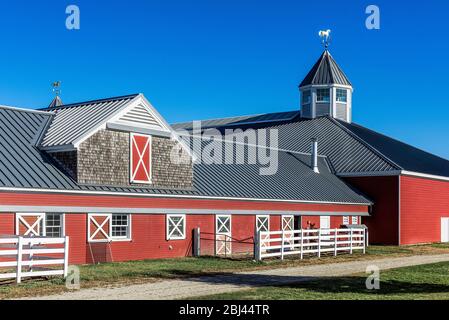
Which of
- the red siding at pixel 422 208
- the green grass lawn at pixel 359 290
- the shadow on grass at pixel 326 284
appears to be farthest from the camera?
the red siding at pixel 422 208

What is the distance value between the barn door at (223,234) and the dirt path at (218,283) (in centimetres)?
679

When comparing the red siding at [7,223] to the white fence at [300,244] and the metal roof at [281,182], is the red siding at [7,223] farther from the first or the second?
the metal roof at [281,182]

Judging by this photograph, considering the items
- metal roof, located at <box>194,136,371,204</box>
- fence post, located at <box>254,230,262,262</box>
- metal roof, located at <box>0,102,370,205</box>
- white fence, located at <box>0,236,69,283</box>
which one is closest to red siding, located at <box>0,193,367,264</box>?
metal roof, located at <box>0,102,370,205</box>

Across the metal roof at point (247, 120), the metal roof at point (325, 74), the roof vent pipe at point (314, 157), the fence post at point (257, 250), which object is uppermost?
the metal roof at point (325, 74)

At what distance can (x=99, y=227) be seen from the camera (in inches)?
1067

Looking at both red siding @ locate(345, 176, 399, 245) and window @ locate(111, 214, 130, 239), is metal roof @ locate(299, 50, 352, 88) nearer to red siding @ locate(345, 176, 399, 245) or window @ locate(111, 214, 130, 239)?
red siding @ locate(345, 176, 399, 245)

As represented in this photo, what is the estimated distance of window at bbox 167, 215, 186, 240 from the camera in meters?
30.4

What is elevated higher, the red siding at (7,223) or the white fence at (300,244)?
the red siding at (7,223)

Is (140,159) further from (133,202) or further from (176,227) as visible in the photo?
(176,227)

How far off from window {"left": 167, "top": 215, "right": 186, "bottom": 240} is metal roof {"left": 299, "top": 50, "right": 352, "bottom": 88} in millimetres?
30133

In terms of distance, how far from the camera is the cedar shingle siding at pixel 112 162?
27297mm

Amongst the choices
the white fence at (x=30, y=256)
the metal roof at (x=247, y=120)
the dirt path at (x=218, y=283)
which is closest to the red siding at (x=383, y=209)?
the metal roof at (x=247, y=120)

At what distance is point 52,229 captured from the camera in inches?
1004
